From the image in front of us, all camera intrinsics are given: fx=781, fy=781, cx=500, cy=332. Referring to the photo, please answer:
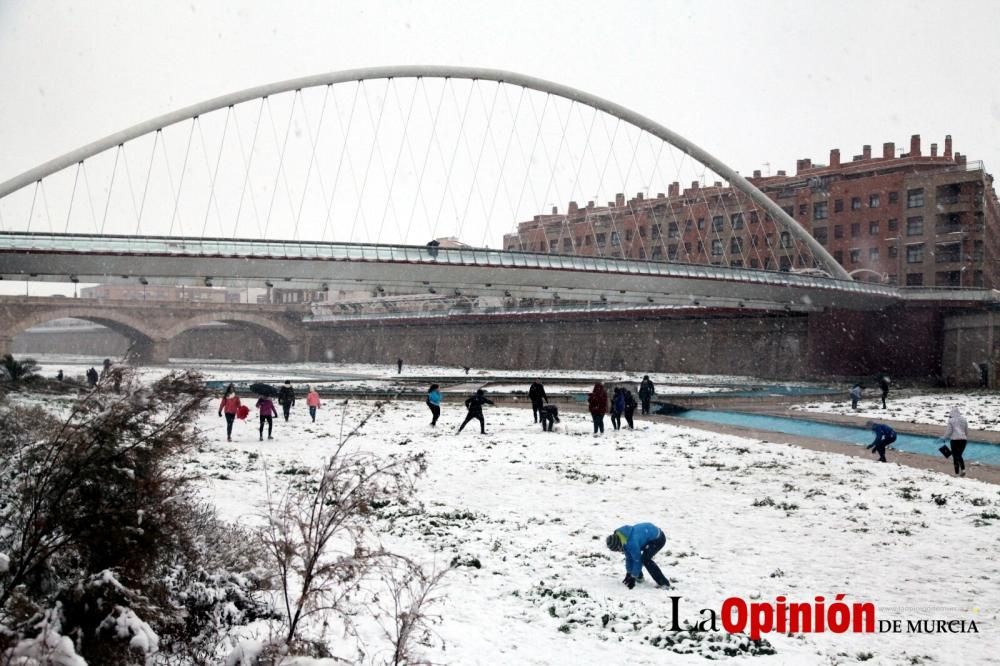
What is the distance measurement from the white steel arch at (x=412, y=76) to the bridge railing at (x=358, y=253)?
14.0 meters

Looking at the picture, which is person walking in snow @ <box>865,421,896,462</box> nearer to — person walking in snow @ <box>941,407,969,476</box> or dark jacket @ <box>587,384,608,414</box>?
person walking in snow @ <box>941,407,969,476</box>

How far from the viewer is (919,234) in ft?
264

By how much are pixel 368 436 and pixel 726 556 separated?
1415 centimetres

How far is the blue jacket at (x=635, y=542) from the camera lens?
9.75m

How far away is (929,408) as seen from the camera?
114 feet

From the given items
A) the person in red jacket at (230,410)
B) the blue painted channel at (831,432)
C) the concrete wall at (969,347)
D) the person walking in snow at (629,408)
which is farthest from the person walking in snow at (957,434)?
the concrete wall at (969,347)

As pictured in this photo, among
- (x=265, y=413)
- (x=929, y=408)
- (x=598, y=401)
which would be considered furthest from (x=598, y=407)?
(x=929, y=408)

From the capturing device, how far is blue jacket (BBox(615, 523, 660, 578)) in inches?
384

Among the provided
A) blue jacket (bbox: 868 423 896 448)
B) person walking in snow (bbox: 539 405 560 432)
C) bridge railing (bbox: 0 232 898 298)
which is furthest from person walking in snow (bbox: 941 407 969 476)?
bridge railing (bbox: 0 232 898 298)

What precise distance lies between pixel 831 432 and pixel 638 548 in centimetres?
2012

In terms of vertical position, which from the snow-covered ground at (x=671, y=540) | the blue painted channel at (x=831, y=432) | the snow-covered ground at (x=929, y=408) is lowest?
the snow-covered ground at (x=671, y=540)

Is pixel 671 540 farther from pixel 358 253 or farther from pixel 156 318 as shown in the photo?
pixel 156 318

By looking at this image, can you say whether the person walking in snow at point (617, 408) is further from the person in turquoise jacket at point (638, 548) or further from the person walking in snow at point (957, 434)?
the person in turquoise jacket at point (638, 548)

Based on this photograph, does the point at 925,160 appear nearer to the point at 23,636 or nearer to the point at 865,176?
the point at 865,176
